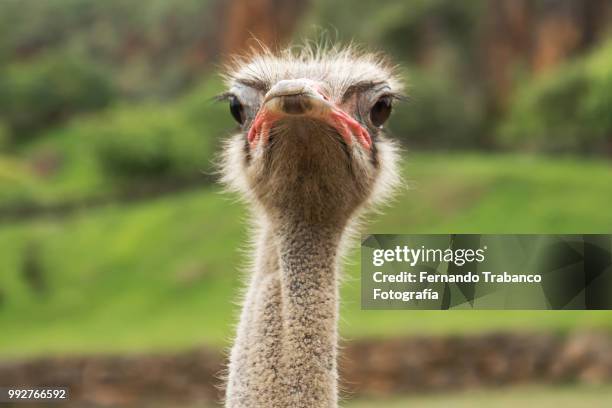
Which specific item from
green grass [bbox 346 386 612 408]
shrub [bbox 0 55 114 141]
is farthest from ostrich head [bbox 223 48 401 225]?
shrub [bbox 0 55 114 141]

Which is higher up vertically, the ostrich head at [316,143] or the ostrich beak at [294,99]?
the ostrich head at [316,143]

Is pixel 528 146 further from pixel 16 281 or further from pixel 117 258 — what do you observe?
pixel 16 281

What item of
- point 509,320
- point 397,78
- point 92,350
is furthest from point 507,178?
point 397,78

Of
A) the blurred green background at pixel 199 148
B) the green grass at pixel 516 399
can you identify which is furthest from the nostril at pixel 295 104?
the green grass at pixel 516 399

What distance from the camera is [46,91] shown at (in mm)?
23094

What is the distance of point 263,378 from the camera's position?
82.8 inches

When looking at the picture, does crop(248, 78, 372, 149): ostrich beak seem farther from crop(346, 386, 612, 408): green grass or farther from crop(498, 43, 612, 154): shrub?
crop(498, 43, 612, 154): shrub

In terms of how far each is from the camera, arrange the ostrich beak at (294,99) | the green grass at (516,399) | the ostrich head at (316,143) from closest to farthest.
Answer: the ostrich beak at (294,99) → the ostrich head at (316,143) → the green grass at (516,399)

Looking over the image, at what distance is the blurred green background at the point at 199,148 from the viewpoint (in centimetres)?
1259

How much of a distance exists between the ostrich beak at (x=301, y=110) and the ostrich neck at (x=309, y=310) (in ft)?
0.69

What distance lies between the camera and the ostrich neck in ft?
6.91

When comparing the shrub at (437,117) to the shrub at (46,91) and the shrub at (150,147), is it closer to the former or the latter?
the shrub at (150,147)

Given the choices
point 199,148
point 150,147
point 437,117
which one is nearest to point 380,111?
point 150,147

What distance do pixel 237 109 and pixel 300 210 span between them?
0.25m
